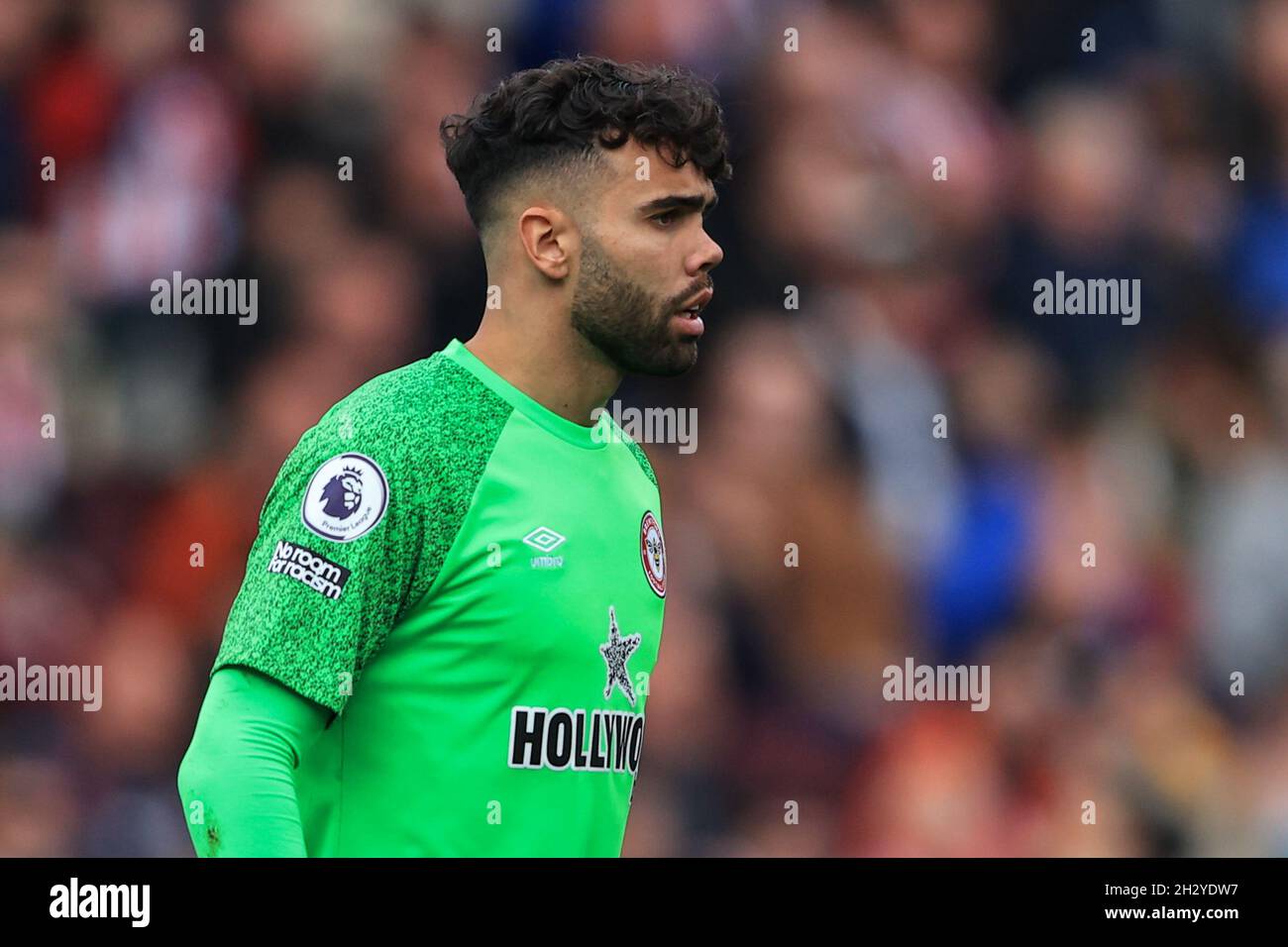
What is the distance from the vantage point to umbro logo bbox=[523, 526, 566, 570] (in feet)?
7.55

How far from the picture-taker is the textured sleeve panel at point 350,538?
209 centimetres

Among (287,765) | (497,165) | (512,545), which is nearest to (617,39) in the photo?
(497,165)

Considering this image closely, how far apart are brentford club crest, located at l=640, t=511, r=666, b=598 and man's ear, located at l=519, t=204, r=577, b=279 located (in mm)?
402

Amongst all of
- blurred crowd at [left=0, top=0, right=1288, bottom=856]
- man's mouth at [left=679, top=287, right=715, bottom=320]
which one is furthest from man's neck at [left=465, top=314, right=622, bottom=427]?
blurred crowd at [left=0, top=0, right=1288, bottom=856]

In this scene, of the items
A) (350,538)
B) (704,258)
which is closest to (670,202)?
(704,258)

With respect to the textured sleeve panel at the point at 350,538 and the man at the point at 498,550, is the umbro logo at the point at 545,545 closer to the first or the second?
the man at the point at 498,550

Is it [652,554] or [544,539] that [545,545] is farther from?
[652,554]

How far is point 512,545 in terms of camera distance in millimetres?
2277

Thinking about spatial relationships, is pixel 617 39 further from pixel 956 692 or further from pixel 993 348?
pixel 956 692

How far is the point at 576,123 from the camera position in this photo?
2.49 metres

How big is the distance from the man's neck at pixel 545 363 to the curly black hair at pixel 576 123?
0.66 ft

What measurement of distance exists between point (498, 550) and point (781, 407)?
2652mm

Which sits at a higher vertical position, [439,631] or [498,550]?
[498,550]

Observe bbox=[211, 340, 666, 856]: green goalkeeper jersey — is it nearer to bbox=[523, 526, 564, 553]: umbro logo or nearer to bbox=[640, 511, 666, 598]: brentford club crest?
bbox=[523, 526, 564, 553]: umbro logo
